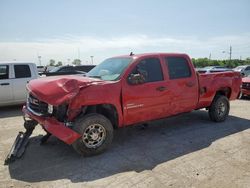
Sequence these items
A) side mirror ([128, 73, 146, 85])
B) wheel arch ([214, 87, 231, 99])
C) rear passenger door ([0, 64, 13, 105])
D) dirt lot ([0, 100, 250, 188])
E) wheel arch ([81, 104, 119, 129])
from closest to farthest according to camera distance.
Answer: dirt lot ([0, 100, 250, 188]) < wheel arch ([81, 104, 119, 129]) < side mirror ([128, 73, 146, 85]) < wheel arch ([214, 87, 231, 99]) < rear passenger door ([0, 64, 13, 105])

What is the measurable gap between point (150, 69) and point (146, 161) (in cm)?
208

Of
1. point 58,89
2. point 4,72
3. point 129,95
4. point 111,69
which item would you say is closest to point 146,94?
point 129,95

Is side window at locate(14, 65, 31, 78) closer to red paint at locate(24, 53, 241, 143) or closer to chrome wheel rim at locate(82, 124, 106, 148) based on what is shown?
red paint at locate(24, 53, 241, 143)

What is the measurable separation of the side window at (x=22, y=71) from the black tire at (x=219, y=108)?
21.5ft

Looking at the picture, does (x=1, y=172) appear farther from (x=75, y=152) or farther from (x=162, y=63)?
(x=162, y=63)

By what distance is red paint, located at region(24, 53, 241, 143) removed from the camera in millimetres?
4469

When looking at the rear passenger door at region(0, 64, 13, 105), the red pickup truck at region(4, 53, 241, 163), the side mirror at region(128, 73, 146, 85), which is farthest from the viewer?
the rear passenger door at region(0, 64, 13, 105)

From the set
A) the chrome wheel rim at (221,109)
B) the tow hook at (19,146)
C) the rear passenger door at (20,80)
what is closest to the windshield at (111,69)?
the tow hook at (19,146)

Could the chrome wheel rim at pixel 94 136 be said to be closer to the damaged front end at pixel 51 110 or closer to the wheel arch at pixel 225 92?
the damaged front end at pixel 51 110

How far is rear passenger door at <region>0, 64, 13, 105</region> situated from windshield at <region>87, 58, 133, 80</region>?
14.8 ft

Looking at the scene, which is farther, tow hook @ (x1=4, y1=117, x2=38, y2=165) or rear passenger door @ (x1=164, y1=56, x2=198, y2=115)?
rear passenger door @ (x1=164, y1=56, x2=198, y2=115)

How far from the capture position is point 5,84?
29.8ft

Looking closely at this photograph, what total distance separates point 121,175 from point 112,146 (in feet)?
4.39

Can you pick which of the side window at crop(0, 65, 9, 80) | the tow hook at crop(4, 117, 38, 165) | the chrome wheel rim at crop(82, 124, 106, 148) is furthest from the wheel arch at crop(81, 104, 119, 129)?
the side window at crop(0, 65, 9, 80)
